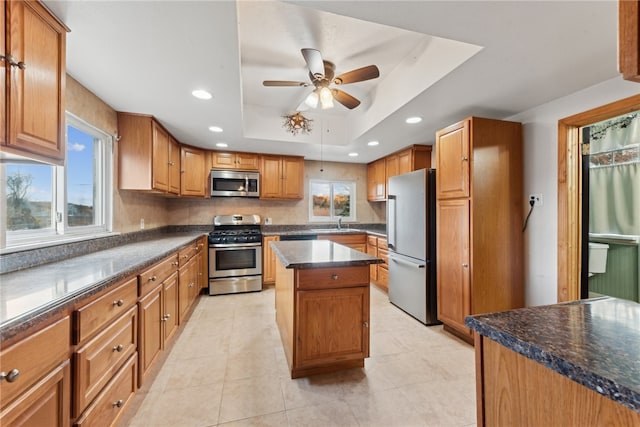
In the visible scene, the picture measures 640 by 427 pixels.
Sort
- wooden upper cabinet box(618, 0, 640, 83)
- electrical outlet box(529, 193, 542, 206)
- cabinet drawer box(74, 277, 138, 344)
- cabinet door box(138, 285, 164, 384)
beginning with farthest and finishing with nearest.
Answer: electrical outlet box(529, 193, 542, 206), cabinet door box(138, 285, 164, 384), cabinet drawer box(74, 277, 138, 344), wooden upper cabinet box(618, 0, 640, 83)

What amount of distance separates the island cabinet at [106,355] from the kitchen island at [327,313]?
971mm

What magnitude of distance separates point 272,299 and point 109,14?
10.8ft

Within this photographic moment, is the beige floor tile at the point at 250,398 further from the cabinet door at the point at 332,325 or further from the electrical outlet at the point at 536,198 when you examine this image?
the electrical outlet at the point at 536,198

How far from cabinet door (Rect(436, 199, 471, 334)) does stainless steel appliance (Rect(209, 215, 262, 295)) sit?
8.44ft

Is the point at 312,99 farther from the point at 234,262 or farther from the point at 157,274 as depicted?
the point at 234,262

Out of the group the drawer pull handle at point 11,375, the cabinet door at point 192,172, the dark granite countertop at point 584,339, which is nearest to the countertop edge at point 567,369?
the dark granite countertop at point 584,339

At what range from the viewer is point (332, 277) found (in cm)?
192

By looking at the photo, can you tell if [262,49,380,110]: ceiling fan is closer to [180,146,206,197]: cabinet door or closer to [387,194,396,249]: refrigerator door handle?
[387,194,396,249]: refrigerator door handle

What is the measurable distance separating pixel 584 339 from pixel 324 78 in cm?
219

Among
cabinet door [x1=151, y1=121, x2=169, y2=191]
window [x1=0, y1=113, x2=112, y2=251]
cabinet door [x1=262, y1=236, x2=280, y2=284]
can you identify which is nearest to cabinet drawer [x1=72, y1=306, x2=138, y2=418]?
window [x1=0, y1=113, x2=112, y2=251]

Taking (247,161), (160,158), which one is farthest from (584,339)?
(247,161)

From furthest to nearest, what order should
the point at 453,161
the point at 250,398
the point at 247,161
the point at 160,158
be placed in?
the point at 247,161 < the point at 160,158 < the point at 453,161 < the point at 250,398

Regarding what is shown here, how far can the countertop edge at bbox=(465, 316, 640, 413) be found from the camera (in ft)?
1.49

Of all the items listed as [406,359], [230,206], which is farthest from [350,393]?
[230,206]
